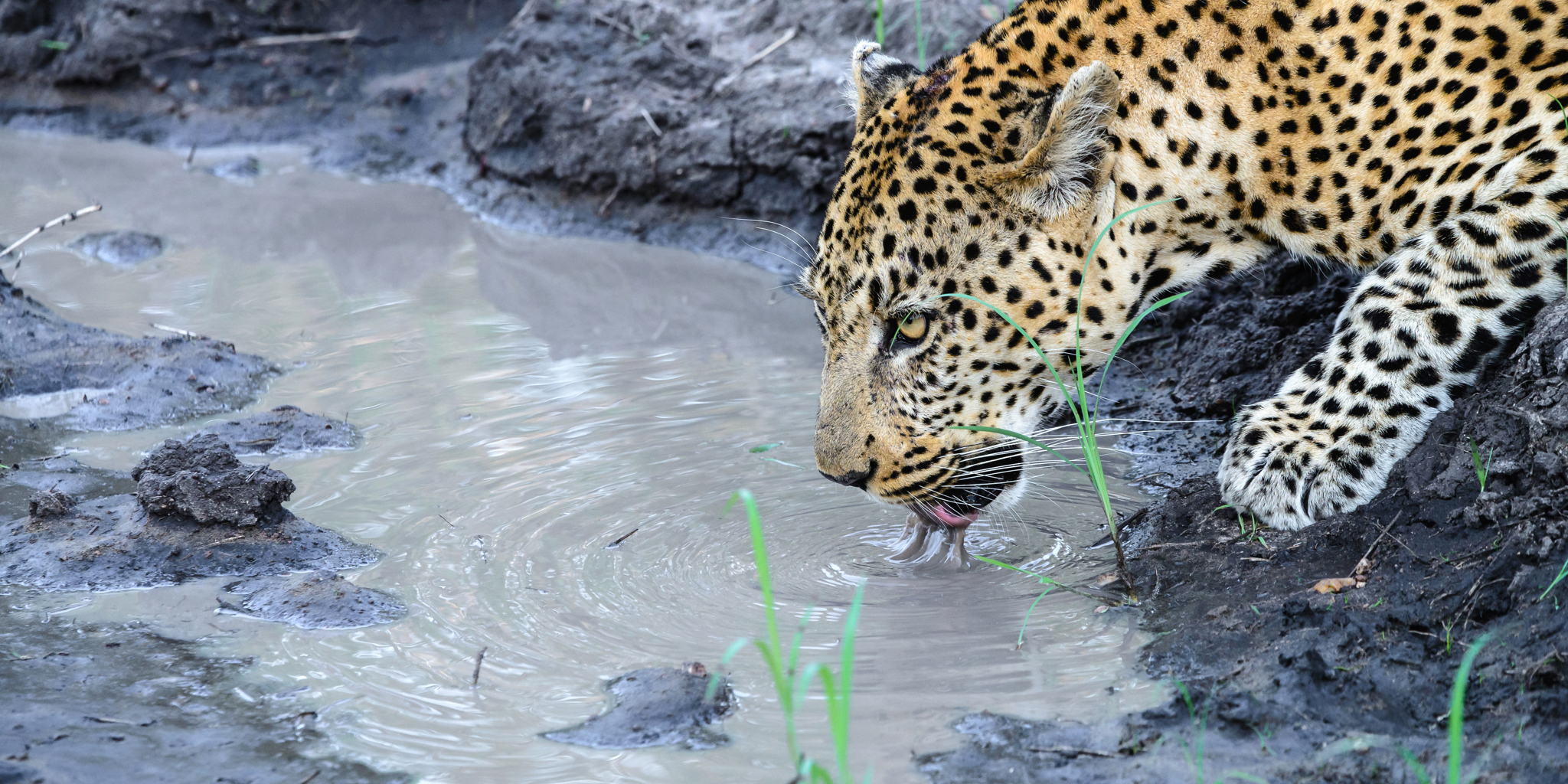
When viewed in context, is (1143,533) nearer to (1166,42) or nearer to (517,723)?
(1166,42)

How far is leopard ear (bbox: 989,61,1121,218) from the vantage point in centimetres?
432

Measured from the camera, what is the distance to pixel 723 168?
966cm

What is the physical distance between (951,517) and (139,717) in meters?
2.62

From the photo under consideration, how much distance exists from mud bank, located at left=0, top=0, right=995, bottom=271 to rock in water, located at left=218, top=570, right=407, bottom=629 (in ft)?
11.4

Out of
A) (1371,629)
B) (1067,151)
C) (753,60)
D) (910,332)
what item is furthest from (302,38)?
(1371,629)

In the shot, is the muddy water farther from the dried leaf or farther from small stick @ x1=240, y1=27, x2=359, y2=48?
small stick @ x1=240, y1=27, x2=359, y2=48

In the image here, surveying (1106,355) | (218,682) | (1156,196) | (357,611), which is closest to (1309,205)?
(1156,196)

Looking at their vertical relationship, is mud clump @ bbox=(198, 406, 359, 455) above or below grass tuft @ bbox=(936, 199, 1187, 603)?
below

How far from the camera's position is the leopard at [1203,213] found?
453 cm

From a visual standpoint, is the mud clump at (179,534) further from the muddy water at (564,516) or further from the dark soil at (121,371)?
the dark soil at (121,371)

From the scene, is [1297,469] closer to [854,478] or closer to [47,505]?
[854,478]

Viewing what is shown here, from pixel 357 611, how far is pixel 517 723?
97 centimetres

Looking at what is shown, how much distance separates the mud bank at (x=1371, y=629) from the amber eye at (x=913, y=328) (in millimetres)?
1103

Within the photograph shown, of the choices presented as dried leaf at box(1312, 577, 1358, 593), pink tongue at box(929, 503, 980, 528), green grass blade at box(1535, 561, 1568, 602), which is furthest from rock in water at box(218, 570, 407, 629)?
green grass blade at box(1535, 561, 1568, 602)
